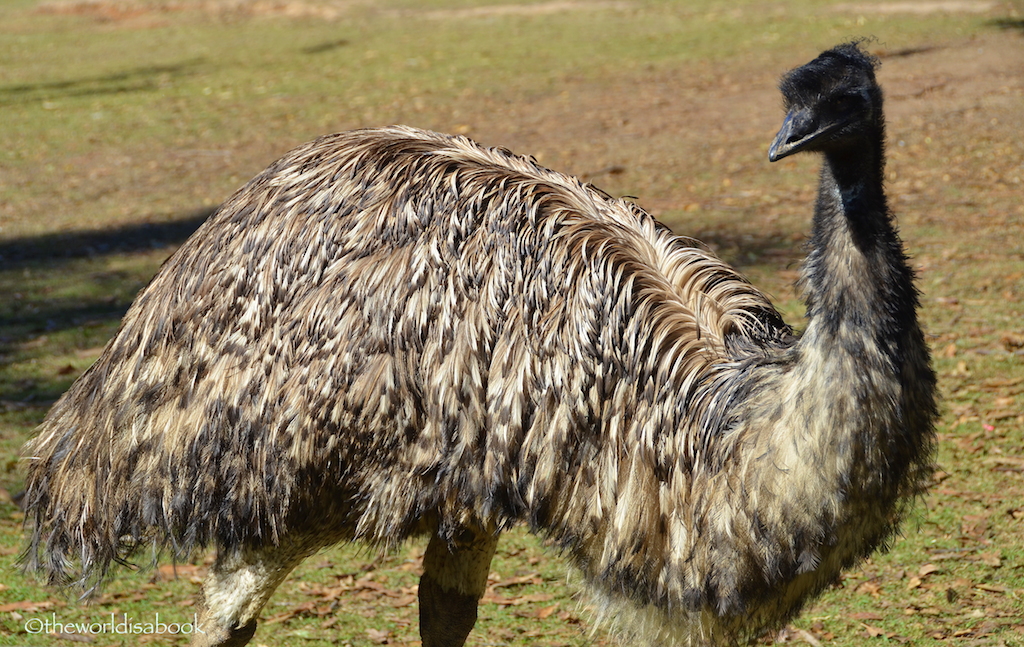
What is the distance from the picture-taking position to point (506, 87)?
1435 cm

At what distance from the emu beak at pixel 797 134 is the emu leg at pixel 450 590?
62.1 inches

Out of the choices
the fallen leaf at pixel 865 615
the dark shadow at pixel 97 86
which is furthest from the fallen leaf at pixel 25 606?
the dark shadow at pixel 97 86

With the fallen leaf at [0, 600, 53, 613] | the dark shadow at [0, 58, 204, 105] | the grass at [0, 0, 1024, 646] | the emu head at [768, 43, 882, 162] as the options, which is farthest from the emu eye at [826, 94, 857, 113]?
the dark shadow at [0, 58, 204, 105]

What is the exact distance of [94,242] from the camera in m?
9.61

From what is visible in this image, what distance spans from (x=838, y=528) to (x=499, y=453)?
881 millimetres

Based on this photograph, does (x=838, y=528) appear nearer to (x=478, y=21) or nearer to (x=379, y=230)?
(x=379, y=230)

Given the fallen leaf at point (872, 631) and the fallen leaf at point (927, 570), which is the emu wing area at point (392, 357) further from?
the fallen leaf at point (927, 570)

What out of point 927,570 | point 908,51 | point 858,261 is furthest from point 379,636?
point 908,51

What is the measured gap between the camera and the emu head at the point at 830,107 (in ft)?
8.24

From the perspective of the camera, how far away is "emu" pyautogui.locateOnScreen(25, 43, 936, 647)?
2553 mm

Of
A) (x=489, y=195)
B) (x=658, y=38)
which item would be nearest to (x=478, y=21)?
(x=658, y=38)

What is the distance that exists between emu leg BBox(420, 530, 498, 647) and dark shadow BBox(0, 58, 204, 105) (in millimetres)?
13594

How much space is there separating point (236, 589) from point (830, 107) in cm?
216

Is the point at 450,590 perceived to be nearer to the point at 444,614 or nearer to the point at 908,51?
the point at 444,614
